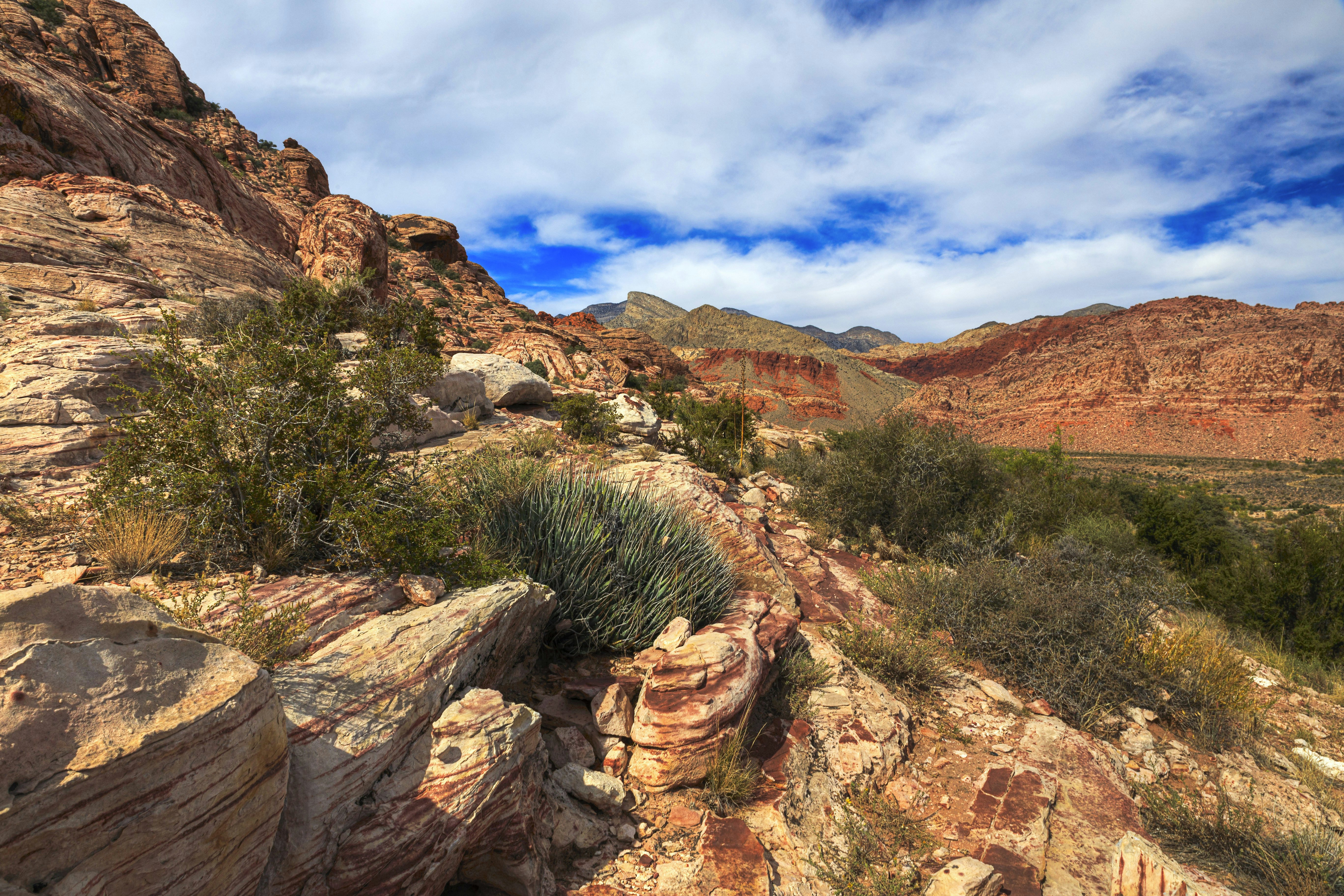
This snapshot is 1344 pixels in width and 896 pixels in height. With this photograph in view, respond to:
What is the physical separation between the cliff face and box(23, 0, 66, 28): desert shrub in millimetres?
64810

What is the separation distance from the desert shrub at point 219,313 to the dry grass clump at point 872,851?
29.7ft

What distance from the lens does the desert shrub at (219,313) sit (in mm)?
9383

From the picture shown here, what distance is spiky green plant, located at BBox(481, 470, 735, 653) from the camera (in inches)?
177

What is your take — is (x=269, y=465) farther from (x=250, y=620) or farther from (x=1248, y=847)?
(x=1248, y=847)

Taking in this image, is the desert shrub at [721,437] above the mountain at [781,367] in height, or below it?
below

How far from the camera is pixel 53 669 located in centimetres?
164

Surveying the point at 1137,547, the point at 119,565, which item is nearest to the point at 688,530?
the point at 119,565

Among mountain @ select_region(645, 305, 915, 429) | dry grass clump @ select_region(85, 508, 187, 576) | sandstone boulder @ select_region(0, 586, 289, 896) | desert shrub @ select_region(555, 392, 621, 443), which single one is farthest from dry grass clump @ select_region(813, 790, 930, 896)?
mountain @ select_region(645, 305, 915, 429)

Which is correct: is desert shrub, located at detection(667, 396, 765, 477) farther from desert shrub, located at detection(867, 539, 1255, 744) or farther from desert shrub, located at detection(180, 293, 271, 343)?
desert shrub, located at detection(180, 293, 271, 343)

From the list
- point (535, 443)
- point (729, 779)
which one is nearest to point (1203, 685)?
point (729, 779)

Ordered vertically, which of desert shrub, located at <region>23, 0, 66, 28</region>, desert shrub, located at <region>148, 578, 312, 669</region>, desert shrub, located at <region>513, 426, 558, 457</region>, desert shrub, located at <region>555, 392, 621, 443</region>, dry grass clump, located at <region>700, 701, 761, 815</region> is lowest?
dry grass clump, located at <region>700, 701, 761, 815</region>

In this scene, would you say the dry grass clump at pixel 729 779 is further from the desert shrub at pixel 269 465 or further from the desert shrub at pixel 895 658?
the desert shrub at pixel 269 465

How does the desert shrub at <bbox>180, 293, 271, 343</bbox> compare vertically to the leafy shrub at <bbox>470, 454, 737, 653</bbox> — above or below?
Answer: above

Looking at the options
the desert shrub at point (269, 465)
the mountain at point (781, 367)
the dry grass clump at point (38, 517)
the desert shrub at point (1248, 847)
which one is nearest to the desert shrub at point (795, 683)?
the desert shrub at point (1248, 847)
